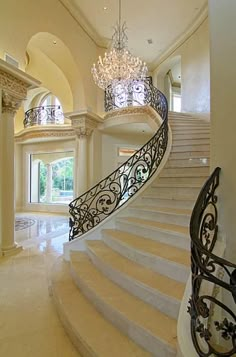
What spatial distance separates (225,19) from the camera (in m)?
2.08

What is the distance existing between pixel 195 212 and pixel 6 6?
220 inches

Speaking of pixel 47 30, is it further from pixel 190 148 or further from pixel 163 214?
pixel 163 214

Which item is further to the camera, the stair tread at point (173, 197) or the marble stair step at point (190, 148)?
the marble stair step at point (190, 148)

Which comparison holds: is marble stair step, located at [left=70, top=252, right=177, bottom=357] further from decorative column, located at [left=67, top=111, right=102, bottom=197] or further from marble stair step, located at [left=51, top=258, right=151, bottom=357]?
decorative column, located at [left=67, top=111, right=102, bottom=197]

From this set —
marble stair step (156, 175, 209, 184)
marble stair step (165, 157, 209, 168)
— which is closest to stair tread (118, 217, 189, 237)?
marble stair step (156, 175, 209, 184)

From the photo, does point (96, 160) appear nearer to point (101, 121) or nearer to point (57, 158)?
point (101, 121)

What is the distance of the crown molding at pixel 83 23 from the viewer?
7549 mm

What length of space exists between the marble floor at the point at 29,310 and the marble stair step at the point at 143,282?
0.75m

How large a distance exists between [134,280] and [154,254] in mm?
403

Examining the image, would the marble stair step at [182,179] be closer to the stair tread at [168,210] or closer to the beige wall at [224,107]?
the stair tread at [168,210]

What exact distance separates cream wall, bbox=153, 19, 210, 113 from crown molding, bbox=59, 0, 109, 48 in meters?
3.27

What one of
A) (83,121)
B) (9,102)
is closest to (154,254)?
(9,102)

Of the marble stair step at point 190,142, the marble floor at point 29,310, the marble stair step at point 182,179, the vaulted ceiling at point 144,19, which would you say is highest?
the vaulted ceiling at point 144,19

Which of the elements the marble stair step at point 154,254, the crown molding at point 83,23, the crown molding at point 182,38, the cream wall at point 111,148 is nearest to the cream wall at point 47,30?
the crown molding at point 83,23
